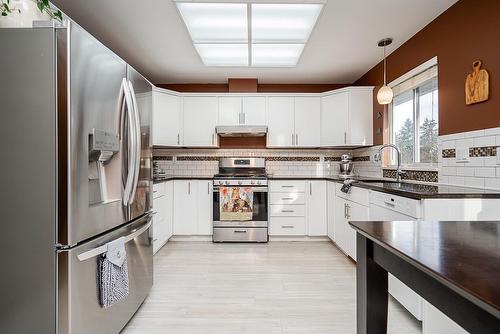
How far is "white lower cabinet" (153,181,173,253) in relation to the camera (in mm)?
3271

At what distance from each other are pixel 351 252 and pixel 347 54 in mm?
2372

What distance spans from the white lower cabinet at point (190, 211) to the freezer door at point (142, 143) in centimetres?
179

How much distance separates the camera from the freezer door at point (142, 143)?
72.5 inches

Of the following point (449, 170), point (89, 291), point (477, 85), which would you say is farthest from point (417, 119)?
point (89, 291)

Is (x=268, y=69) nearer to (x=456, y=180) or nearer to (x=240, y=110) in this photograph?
(x=240, y=110)

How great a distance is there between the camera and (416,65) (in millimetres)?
2869

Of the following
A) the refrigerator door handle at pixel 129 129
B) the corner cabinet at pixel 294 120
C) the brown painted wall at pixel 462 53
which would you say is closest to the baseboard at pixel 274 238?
the corner cabinet at pixel 294 120

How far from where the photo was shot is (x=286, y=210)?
401 cm

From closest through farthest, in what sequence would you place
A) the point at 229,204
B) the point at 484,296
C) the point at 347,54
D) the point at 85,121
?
1. the point at 484,296
2. the point at 85,121
3. the point at 347,54
4. the point at 229,204

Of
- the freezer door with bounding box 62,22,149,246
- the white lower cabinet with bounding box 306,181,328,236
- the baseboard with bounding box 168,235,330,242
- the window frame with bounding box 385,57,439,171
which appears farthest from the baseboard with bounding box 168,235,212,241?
the window frame with bounding box 385,57,439,171

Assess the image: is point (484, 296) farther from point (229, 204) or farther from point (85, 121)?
point (229, 204)

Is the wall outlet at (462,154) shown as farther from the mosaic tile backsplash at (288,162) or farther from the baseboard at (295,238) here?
the baseboard at (295,238)

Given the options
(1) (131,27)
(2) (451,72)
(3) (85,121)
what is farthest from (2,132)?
(2) (451,72)

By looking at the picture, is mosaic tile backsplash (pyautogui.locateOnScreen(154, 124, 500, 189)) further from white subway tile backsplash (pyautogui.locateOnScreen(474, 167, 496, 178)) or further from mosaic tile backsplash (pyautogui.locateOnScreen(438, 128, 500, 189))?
white subway tile backsplash (pyautogui.locateOnScreen(474, 167, 496, 178))
